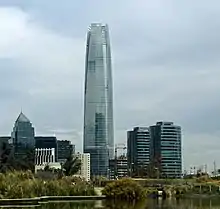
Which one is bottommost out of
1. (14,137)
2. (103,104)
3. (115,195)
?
(115,195)

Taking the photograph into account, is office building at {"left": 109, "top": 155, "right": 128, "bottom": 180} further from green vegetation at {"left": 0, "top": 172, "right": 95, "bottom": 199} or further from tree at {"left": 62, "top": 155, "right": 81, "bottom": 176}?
green vegetation at {"left": 0, "top": 172, "right": 95, "bottom": 199}

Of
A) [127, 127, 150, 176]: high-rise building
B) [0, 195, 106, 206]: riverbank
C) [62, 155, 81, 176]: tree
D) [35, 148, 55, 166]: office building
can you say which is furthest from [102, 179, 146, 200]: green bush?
[35, 148, 55, 166]: office building

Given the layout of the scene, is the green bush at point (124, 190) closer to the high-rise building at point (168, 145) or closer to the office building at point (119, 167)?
the office building at point (119, 167)

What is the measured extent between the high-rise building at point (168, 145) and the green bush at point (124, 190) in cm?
7762

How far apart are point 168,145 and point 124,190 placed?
286 ft

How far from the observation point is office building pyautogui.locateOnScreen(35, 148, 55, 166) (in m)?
175

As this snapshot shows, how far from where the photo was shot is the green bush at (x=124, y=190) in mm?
71000

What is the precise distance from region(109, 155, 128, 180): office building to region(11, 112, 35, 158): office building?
2488 centimetres

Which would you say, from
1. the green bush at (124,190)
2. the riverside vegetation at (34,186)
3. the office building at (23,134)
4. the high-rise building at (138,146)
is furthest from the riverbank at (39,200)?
the office building at (23,134)

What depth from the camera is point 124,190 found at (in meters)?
71.4

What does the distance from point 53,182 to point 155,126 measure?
9550cm

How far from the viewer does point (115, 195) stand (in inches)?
2800

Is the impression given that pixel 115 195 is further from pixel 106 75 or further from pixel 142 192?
pixel 106 75

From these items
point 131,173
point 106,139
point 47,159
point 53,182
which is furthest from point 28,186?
point 106,139
